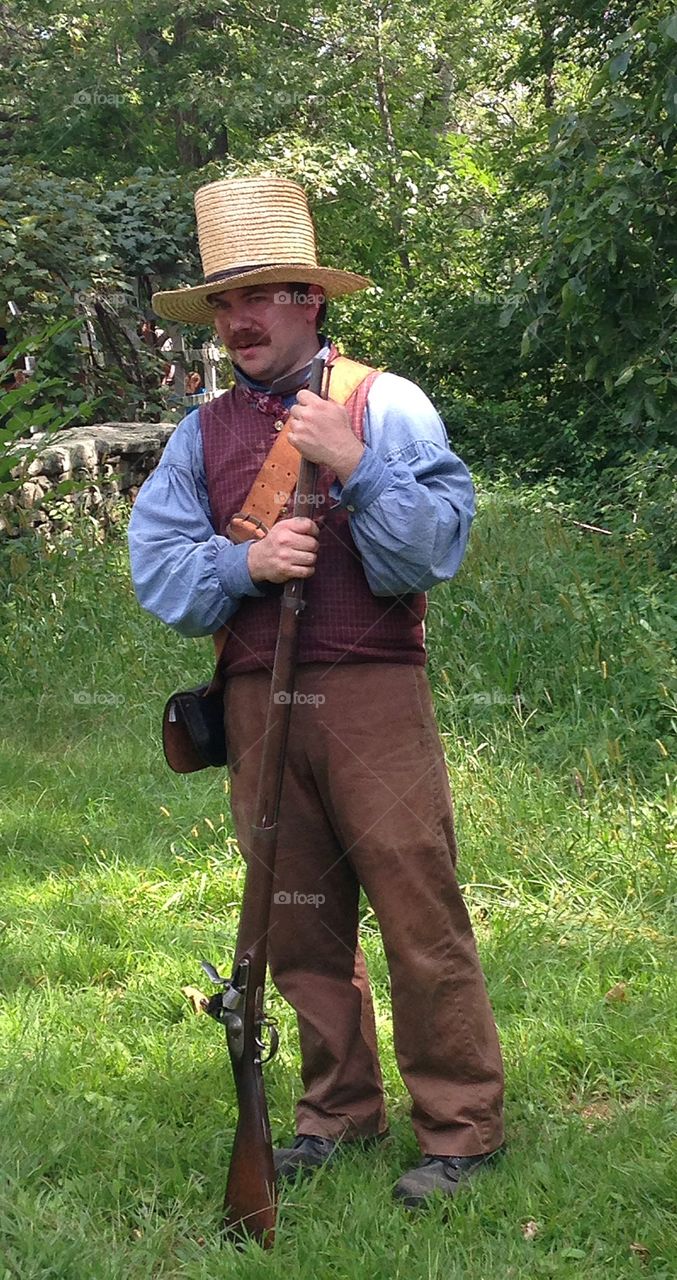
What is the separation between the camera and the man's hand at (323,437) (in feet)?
8.60

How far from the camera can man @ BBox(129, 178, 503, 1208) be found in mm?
2818

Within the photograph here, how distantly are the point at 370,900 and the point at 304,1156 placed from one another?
0.64 m

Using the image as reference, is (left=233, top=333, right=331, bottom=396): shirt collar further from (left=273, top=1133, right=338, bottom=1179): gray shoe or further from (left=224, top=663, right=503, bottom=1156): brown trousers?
(left=273, top=1133, right=338, bottom=1179): gray shoe

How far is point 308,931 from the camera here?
307cm

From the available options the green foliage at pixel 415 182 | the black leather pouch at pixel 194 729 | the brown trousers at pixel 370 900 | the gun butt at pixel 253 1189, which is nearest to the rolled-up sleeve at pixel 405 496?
the brown trousers at pixel 370 900

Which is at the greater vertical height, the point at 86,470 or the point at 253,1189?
the point at 253,1189

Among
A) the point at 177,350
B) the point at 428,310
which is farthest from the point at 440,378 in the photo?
the point at 177,350

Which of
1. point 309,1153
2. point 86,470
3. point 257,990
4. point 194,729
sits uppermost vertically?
point 194,729

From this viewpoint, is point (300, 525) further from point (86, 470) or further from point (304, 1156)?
point (86, 470)

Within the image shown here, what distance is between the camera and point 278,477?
2.85 meters

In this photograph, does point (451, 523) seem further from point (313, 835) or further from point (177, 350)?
point (177, 350)

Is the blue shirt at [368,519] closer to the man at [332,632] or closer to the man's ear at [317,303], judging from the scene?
the man at [332,632]

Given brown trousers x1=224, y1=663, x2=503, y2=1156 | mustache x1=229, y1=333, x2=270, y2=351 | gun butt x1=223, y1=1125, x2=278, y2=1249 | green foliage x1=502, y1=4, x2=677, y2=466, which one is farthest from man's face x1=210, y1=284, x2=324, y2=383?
green foliage x1=502, y1=4, x2=677, y2=466

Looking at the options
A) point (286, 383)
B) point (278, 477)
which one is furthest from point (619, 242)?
point (278, 477)
